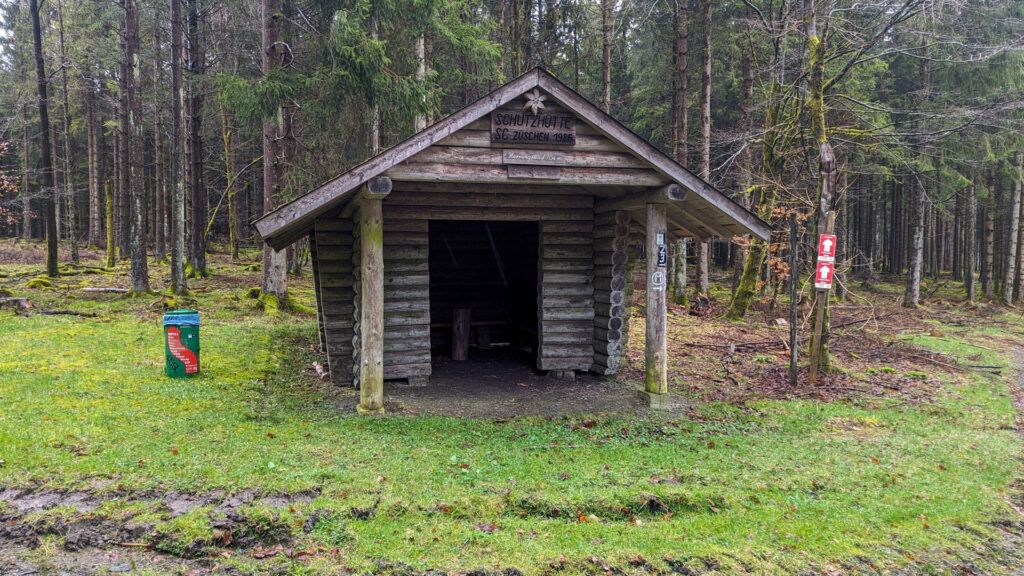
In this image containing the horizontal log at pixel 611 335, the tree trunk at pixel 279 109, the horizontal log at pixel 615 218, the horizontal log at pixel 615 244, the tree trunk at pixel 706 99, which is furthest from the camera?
the tree trunk at pixel 706 99

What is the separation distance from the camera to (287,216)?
22.3ft

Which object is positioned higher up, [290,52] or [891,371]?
[290,52]

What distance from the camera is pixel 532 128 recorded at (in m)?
7.45

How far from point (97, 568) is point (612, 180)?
6.37m

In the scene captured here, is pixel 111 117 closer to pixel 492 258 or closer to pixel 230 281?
pixel 230 281

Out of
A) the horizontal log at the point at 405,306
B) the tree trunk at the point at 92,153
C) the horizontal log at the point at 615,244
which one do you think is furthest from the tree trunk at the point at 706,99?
the tree trunk at the point at 92,153

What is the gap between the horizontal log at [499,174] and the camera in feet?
23.4

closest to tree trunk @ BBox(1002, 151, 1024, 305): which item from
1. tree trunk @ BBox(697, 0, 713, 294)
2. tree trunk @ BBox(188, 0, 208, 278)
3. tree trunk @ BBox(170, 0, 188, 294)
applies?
tree trunk @ BBox(697, 0, 713, 294)

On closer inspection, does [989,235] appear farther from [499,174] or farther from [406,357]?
[406,357]

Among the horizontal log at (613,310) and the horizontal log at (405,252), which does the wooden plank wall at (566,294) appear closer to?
the horizontal log at (613,310)

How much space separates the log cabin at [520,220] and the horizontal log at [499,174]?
14 millimetres

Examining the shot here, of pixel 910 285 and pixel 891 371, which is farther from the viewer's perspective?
pixel 910 285

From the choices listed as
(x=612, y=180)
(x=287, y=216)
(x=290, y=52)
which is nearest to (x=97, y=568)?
(x=287, y=216)

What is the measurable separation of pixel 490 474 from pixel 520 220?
500cm
